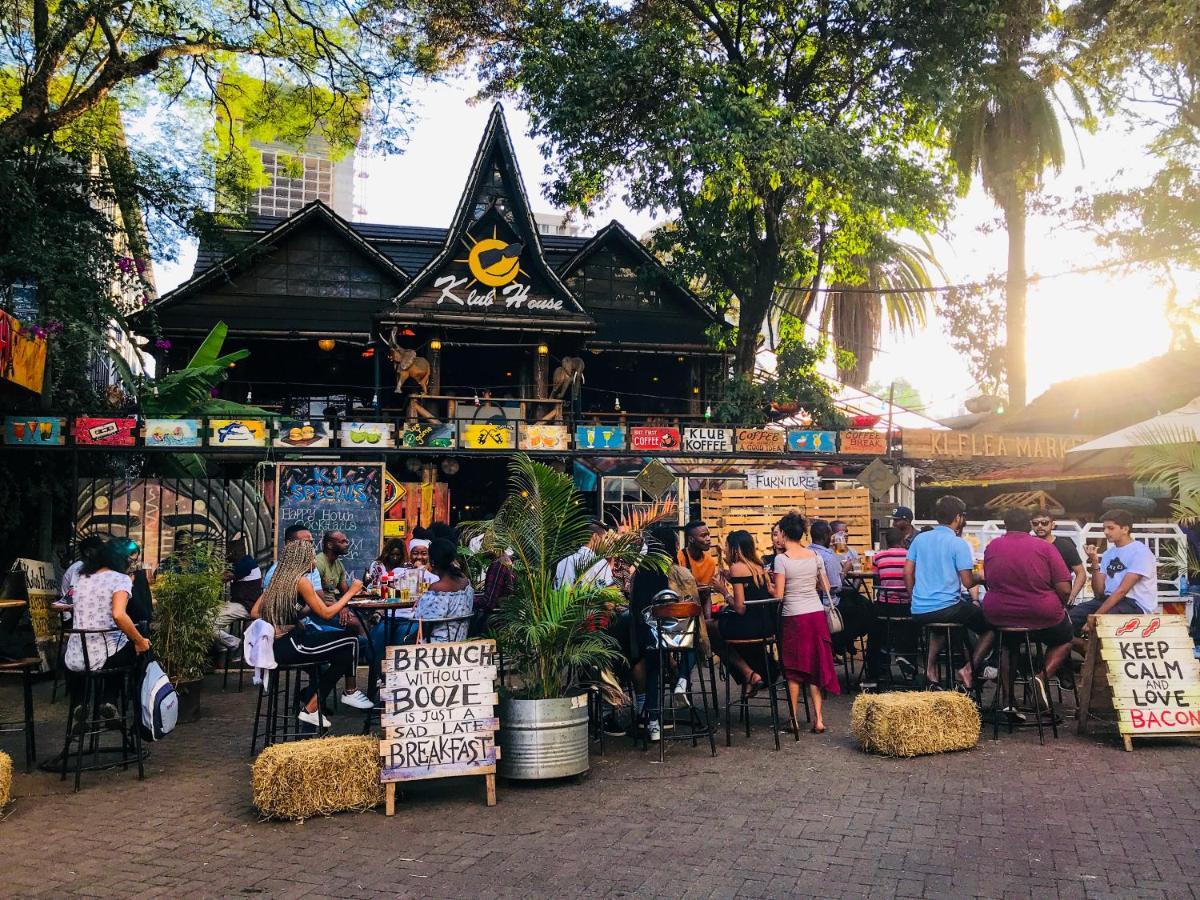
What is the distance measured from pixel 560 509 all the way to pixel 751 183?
14799 mm

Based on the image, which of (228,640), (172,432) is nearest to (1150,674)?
(228,640)

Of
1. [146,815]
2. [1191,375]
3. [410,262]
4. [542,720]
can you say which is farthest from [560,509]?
[1191,375]

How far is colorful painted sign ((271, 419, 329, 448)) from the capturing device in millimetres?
16438

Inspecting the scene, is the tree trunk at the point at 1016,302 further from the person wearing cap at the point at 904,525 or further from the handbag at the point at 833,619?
the handbag at the point at 833,619

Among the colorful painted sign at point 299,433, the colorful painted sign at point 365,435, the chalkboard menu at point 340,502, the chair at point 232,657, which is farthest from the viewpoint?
the colorful painted sign at point 365,435

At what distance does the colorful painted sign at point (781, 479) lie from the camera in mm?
18547

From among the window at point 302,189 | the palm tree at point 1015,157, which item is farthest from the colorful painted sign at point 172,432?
the window at point 302,189

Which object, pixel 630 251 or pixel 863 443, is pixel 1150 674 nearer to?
pixel 863 443

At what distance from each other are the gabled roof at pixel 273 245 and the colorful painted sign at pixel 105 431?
636 centimetres

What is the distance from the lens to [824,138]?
62.6 ft

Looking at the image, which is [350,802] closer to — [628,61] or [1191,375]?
[628,61]

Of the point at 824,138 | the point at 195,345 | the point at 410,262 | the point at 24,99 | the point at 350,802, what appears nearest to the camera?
the point at 350,802

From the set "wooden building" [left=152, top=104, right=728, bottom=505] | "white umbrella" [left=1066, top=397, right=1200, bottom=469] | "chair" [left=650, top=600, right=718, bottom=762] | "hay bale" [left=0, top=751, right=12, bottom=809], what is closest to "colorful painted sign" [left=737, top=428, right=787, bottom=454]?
"wooden building" [left=152, top=104, right=728, bottom=505]

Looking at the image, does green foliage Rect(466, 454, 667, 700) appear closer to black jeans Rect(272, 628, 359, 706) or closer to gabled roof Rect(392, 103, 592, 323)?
black jeans Rect(272, 628, 359, 706)
